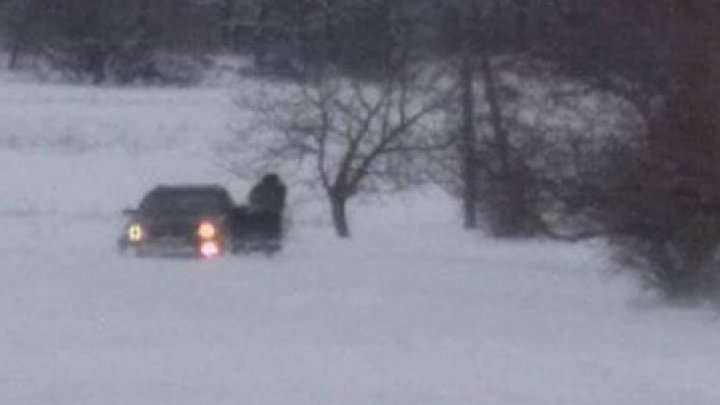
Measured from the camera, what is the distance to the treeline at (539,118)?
2528 cm

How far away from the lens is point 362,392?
17.2 meters

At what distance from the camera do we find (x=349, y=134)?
1775 inches

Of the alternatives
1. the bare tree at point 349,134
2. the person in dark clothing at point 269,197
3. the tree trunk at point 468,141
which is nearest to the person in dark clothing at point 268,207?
the person in dark clothing at point 269,197

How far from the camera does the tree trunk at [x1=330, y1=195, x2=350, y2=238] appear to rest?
4308 cm

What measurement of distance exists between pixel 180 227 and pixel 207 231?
2.57ft

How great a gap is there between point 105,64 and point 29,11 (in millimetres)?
5784

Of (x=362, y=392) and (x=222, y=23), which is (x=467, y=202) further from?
(x=222, y=23)

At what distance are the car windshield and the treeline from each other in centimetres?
327

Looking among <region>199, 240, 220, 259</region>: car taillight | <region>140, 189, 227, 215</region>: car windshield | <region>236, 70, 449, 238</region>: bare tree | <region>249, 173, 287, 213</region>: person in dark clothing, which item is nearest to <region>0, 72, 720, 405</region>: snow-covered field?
<region>199, 240, 220, 259</region>: car taillight

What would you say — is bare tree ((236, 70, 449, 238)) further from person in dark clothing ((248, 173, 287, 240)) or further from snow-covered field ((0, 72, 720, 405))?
person in dark clothing ((248, 173, 287, 240))

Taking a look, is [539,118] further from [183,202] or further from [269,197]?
[269,197]

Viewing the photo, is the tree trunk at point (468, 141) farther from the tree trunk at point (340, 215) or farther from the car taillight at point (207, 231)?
the car taillight at point (207, 231)

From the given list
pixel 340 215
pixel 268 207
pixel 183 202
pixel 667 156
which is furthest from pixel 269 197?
pixel 667 156

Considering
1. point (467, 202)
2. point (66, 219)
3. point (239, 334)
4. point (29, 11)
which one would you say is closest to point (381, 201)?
point (66, 219)
